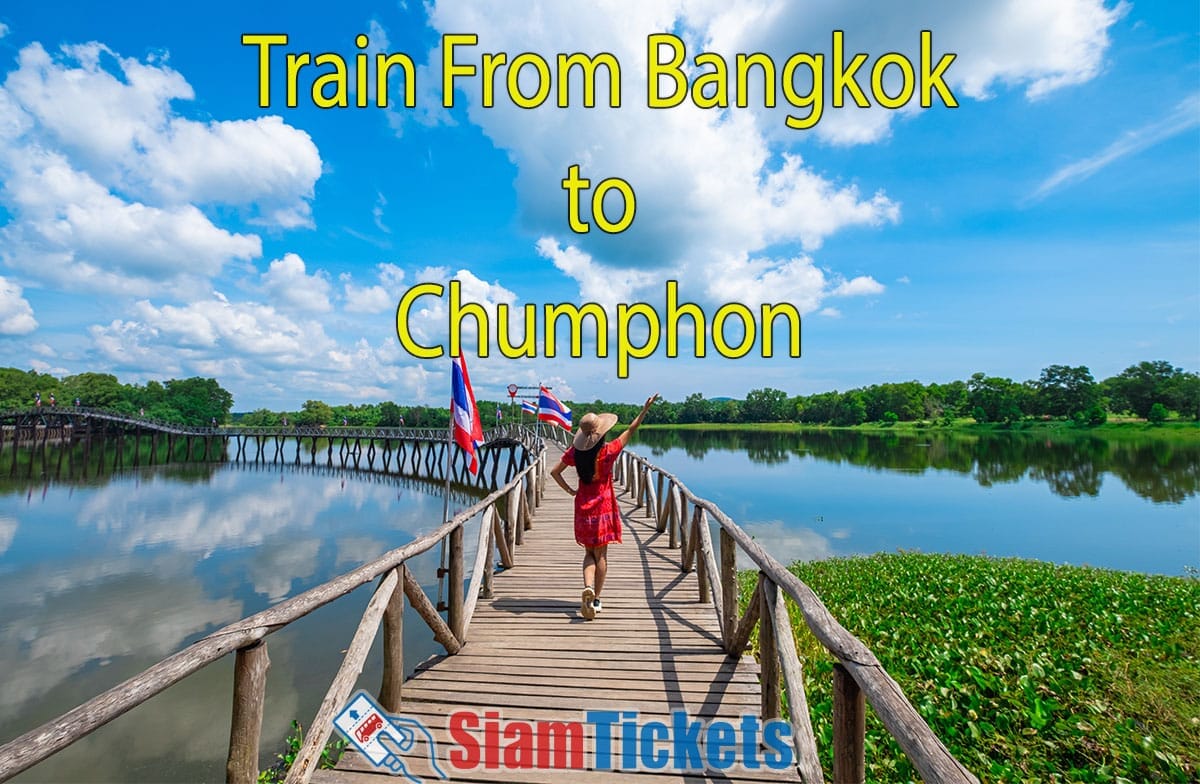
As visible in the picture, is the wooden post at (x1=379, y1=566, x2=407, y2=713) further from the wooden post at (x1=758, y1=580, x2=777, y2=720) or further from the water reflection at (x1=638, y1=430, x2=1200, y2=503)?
the water reflection at (x1=638, y1=430, x2=1200, y2=503)

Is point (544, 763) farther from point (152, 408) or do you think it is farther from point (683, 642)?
point (152, 408)

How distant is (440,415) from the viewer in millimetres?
117250

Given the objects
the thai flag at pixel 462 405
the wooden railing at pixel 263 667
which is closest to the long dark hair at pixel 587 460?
the wooden railing at pixel 263 667

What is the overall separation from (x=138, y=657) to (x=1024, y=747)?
14.0m

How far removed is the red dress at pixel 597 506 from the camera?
17.8ft

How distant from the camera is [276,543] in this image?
781 inches

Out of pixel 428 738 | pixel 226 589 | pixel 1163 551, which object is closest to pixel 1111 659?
pixel 428 738

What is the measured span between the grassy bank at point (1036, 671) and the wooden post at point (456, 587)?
3.54 meters

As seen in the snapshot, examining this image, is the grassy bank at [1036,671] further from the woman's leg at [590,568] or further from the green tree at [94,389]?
the green tree at [94,389]

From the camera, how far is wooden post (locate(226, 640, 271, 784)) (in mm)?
2385

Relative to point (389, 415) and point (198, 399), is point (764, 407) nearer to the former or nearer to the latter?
point (389, 415)

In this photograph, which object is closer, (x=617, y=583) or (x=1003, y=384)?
(x=617, y=583)

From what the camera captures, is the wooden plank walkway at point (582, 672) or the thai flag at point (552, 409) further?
the thai flag at point (552, 409)

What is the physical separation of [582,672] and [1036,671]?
470cm
